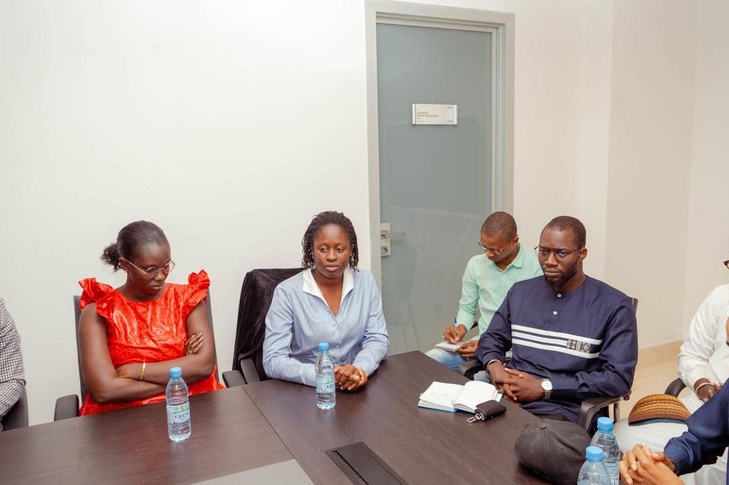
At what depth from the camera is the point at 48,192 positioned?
107 inches

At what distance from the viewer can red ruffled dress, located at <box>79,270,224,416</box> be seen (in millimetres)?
2107

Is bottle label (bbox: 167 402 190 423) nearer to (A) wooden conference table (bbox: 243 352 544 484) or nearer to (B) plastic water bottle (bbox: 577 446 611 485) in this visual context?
(A) wooden conference table (bbox: 243 352 544 484)

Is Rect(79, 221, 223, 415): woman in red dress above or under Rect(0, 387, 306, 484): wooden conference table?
above

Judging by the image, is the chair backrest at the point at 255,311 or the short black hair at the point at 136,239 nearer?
the short black hair at the point at 136,239

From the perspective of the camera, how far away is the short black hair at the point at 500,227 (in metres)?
2.88

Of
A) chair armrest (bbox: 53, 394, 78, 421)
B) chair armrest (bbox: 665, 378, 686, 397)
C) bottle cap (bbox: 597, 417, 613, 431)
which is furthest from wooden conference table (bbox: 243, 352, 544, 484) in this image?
chair armrest (bbox: 665, 378, 686, 397)

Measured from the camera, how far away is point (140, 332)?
85.0 inches

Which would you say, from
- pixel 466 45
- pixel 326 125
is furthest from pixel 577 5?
pixel 326 125

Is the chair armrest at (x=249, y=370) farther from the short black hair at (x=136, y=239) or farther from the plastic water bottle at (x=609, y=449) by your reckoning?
the plastic water bottle at (x=609, y=449)

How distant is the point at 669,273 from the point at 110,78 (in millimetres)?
4047

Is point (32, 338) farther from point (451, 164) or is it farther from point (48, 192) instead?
point (451, 164)

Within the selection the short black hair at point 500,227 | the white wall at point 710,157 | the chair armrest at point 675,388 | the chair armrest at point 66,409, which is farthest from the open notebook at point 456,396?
the white wall at point 710,157

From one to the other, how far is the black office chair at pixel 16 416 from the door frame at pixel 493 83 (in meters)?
2.00

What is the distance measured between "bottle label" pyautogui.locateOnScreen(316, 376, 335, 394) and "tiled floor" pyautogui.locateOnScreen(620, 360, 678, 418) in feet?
8.02
